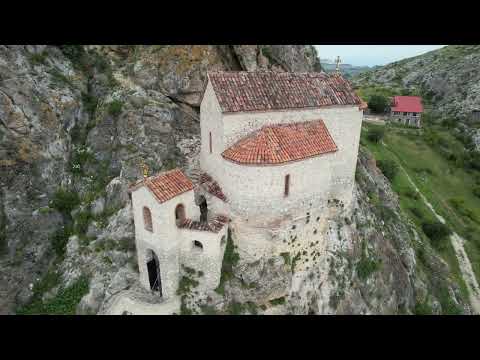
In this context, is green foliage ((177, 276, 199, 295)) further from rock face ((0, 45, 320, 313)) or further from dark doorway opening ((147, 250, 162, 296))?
rock face ((0, 45, 320, 313))

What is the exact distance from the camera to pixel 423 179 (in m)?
57.4

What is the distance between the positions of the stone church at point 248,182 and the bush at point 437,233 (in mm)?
30070

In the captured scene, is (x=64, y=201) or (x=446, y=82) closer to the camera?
(x=64, y=201)

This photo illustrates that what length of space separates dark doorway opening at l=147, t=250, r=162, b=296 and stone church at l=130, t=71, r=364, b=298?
72 mm

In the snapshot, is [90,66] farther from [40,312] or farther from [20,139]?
[40,312]

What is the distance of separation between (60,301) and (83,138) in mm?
14503

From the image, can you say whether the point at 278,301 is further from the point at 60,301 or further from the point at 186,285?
the point at 60,301

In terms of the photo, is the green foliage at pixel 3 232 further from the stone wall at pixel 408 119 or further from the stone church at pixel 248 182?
the stone wall at pixel 408 119

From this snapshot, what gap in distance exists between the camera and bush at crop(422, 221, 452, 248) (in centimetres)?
4447

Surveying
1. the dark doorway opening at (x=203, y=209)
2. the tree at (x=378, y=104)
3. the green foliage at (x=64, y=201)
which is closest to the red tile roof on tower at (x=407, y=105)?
the tree at (x=378, y=104)

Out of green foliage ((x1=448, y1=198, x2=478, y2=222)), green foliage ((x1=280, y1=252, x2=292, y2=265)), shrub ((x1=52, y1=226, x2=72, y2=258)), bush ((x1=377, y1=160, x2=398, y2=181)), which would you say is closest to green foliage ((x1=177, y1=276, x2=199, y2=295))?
green foliage ((x1=280, y1=252, x2=292, y2=265))

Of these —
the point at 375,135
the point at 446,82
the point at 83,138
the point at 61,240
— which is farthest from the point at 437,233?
the point at 446,82

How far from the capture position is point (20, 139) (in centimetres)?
2467

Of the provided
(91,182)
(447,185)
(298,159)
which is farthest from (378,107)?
(91,182)
